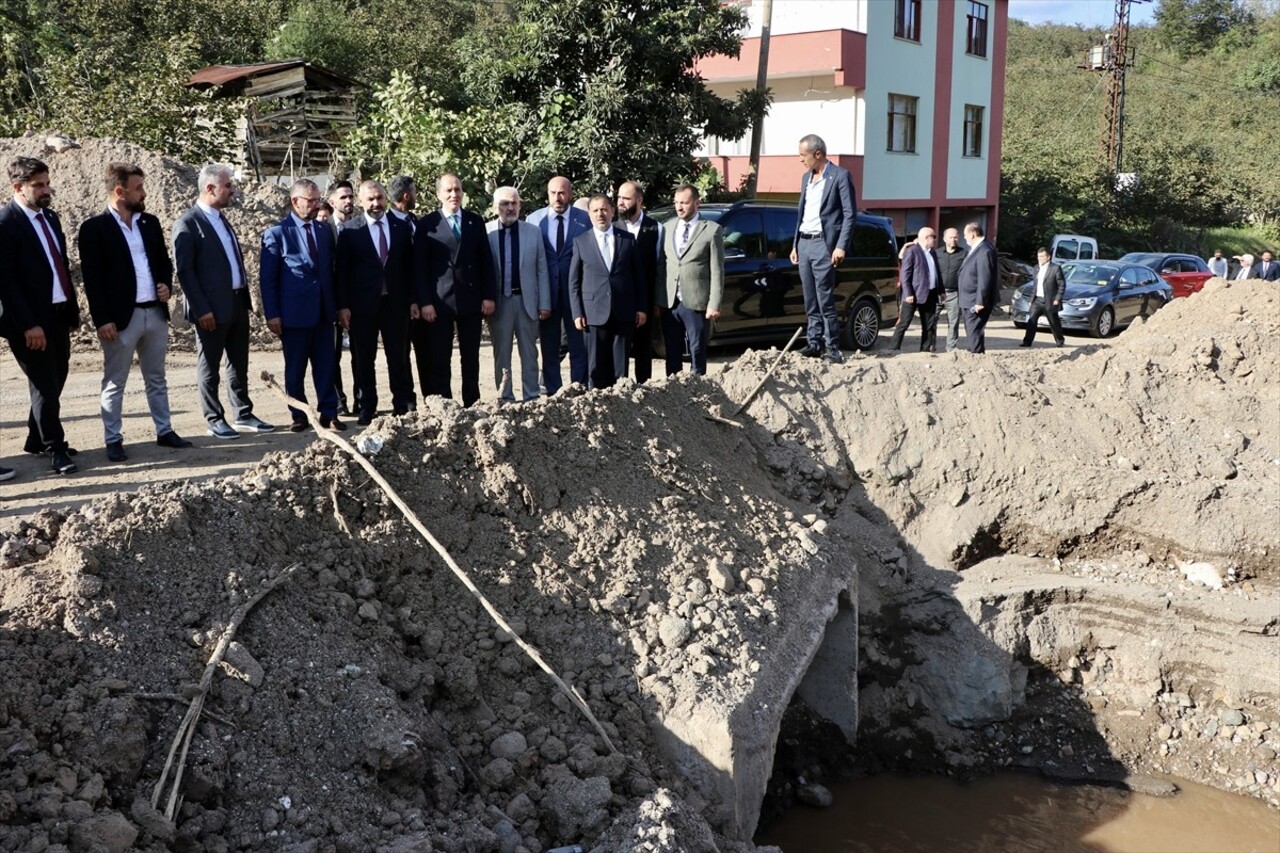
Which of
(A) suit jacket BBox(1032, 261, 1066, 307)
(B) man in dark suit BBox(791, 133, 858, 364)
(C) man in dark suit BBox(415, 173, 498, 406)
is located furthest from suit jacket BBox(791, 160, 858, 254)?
(A) suit jacket BBox(1032, 261, 1066, 307)

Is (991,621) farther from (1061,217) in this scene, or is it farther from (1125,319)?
(1061,217)

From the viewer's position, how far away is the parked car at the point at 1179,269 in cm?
2347

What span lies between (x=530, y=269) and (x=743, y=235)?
15.2 feet

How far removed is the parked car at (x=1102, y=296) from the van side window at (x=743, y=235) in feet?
24.9

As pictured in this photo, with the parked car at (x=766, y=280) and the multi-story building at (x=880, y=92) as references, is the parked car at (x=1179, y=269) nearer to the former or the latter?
the multi-story building at (x=880, y=92)

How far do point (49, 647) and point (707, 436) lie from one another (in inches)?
173

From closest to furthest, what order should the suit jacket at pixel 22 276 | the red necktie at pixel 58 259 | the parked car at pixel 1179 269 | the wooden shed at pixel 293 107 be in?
the suit jacket at pixel 22 276 < the red necktie at pixel 58 259 < the wooden shed at pixel 293 107 < the parked car at pixel 1179 269

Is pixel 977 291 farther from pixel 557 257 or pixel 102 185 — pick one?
pixel 102 185

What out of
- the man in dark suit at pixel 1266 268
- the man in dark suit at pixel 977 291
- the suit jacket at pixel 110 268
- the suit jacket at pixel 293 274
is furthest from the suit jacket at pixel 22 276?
the man in dark suit at pixel 1266 268

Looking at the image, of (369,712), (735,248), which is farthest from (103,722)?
(735,248)

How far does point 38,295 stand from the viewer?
6.83 m

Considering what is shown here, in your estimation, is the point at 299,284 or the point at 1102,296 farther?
the point at 1102,296

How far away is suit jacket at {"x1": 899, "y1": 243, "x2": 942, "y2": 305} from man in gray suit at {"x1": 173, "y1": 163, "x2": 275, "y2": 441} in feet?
26.0

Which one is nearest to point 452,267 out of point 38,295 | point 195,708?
point 38,295
